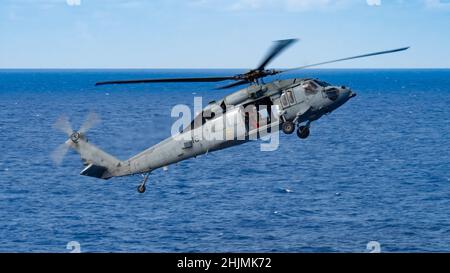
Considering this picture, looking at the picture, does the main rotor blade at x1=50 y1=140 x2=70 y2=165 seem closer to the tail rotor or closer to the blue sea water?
the tail rotor

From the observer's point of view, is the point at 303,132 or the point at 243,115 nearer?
the point at 243,115

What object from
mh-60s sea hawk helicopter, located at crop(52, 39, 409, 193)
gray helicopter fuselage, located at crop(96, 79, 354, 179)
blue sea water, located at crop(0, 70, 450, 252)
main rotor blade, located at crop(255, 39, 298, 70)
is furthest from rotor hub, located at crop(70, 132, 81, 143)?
blue sea water, located at crop(0, 70, 450, 252)

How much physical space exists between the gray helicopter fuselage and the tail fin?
2.11m

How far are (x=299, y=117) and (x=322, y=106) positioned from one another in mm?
1621

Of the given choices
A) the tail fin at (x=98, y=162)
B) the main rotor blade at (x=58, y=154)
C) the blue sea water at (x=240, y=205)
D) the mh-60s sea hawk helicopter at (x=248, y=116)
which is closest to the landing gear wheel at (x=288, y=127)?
the mh-60s sea hawk helicopter at (x=248, y=116)

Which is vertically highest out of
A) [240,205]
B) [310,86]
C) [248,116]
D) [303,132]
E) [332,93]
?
[310,86]

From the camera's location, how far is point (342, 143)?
194500mm

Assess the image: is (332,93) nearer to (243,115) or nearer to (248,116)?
(248,116)

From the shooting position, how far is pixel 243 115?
135ft

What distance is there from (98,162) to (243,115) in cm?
1039

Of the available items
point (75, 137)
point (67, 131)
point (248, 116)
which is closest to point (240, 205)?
point (75, 137)
